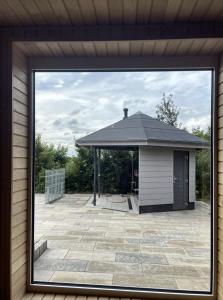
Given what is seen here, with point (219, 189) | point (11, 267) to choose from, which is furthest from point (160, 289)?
point (11, 267)

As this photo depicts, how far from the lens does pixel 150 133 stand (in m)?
5.12

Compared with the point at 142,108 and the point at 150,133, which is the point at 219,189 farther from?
the point at 150,133

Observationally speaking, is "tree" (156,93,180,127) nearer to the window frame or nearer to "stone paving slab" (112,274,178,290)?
the window frame

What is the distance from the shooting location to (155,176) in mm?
6043

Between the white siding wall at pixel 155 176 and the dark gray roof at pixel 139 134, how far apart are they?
0.33m

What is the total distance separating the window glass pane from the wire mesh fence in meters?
0.01

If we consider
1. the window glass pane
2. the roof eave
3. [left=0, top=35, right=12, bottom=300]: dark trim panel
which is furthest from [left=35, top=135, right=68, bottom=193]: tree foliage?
[left=0, top=35, right=12, bottom=300]: dark trim panel

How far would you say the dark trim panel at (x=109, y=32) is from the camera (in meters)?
2.06

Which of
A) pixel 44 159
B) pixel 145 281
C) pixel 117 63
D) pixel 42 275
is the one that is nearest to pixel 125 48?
pixel 117 63

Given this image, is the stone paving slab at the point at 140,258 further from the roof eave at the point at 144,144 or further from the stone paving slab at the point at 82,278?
the roof eave at the point at 144,144

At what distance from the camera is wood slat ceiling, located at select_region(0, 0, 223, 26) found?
1.78 m

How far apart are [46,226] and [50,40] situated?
2.15 m

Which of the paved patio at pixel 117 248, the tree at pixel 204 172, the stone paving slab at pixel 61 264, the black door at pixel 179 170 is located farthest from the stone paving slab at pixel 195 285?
the black door at pixel 179 170

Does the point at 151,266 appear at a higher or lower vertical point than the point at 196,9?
lower
